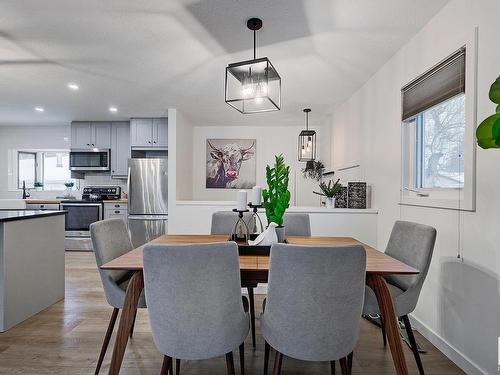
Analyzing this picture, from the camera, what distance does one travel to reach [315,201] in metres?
5.89

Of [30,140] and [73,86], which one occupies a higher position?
[73,86]

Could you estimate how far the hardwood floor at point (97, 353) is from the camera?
1893 mm

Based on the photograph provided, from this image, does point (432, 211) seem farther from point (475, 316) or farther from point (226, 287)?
point (226, 287)

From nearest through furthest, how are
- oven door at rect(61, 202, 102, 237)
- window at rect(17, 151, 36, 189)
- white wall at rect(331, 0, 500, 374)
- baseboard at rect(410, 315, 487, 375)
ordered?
white wall at rect(331, 0, 500, 374) < baseboard at rect(410, 315, 487, 375) < oven door at rect(61, 202, 102, 237) < window at rect(17, 151, 36, 189)

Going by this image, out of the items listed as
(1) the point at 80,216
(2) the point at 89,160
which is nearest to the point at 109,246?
(1) the point at 80,216

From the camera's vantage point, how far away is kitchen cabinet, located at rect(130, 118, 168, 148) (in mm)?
5242

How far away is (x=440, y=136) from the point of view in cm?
232

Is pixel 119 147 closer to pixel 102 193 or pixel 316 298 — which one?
pixel 102 193

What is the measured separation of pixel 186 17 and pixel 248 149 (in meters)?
3.77

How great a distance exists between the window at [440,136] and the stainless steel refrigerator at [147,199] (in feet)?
11.4

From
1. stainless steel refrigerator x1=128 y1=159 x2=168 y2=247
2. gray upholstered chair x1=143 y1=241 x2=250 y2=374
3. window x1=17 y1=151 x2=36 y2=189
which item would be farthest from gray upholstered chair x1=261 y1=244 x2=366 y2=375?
window x1=17 y1=151 x2=36 y2=189

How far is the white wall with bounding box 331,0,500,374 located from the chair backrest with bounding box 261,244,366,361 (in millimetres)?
919

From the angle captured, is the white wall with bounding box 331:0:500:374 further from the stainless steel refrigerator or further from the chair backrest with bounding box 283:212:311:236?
the stainless steel refrigerator

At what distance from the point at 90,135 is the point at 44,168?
4.68 feet
